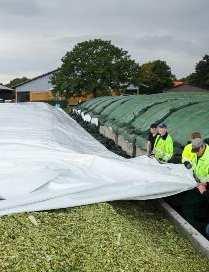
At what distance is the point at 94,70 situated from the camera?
66.3 metres

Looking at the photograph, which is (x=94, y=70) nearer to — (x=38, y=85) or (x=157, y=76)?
(x=38, y=85)

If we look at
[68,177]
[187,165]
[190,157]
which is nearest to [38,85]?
[190,157]

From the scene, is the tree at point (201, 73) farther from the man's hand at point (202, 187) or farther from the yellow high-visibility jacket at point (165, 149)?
the man's hand at point (202, 187)

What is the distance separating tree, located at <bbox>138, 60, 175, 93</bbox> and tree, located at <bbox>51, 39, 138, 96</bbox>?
44.2 ft

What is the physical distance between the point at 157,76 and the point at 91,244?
270ft

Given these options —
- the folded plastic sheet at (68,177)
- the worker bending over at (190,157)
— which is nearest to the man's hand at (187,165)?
the worker bending over at (190,157)

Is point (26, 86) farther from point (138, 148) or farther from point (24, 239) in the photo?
point (24, 239)

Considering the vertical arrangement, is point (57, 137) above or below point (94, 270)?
above

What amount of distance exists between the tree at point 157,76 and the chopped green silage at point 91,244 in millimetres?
75443

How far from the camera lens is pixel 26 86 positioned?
266ft

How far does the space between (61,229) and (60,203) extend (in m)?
0.63

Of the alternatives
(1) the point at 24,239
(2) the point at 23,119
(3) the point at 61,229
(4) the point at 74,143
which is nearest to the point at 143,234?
(3) the point at 61,229

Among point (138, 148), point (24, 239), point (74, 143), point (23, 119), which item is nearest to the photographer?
point (24, 239)

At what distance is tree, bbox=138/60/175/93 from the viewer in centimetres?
8511
